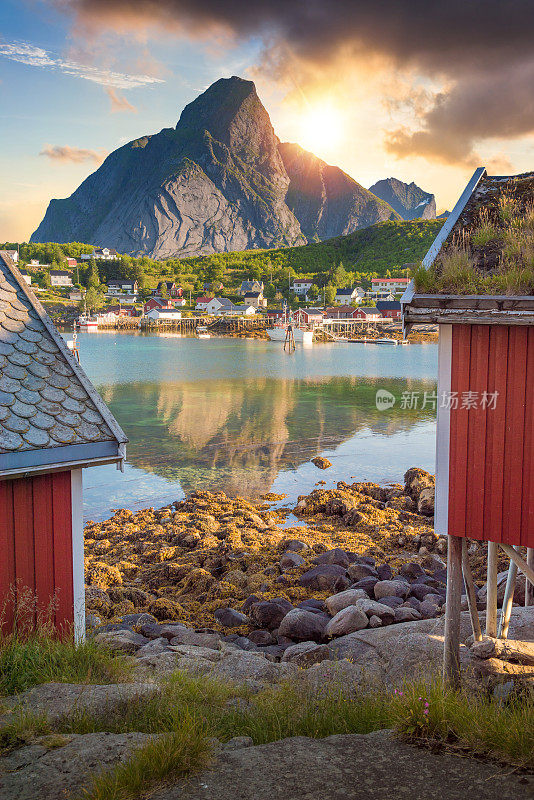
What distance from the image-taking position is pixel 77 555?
673 cm

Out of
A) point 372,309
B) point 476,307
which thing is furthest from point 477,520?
point 372,309

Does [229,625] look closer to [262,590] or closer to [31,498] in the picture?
[262,590]

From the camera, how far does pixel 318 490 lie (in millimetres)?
18938

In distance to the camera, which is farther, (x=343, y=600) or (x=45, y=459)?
(x=343, y=600)

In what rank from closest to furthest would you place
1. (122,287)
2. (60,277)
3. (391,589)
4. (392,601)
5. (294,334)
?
(392,601) < (391,589) < (294,334) < (122,287) < (60,277)

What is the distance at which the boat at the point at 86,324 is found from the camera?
132625 millimetres

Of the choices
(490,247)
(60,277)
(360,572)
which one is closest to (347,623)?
(360,572)

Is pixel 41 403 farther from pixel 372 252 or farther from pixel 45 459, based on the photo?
pixel 372 252

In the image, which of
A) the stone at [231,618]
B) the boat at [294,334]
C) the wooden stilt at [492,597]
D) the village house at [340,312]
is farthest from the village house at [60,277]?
the wooden stilt at [492,597]

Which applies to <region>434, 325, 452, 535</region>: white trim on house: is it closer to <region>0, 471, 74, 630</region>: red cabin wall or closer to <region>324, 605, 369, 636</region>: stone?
<region>324, 605, 369, 636</region>: stone

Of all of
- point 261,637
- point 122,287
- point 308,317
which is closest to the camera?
point 261,637

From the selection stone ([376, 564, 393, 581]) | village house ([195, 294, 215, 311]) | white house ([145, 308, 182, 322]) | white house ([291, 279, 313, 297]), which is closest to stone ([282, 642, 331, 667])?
stone ([376, 564, 393, 581])

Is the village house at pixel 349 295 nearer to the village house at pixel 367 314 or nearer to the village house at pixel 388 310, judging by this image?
the village house at pixel 388 310

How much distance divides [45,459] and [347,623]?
5064 millimetres
